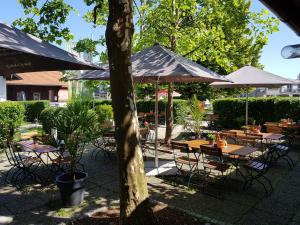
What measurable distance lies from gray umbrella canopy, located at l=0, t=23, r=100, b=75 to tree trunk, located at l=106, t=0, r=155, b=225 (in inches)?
41.0

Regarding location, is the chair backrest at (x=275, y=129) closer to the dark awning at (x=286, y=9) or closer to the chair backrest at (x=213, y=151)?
the chair backrest at (x=213, y=151)

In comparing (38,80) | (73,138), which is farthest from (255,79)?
(38,80)

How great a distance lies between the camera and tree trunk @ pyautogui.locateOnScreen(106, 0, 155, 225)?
3.96 metres

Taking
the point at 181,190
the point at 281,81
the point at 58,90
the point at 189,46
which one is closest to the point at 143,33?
the point at 189,46

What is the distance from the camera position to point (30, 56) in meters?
5.12

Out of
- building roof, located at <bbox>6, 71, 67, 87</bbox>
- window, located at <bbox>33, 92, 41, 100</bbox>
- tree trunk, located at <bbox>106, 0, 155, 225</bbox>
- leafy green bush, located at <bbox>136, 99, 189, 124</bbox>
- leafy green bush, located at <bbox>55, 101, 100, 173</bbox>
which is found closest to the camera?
tree trunk, located at <bbox>106, 0, 155, 225</bbox>

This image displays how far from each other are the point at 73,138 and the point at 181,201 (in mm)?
2448

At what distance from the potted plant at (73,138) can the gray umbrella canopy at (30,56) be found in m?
0.90

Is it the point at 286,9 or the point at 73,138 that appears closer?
the point at 286,9

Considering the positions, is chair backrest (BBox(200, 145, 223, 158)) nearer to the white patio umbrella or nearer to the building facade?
the white patio umbrella

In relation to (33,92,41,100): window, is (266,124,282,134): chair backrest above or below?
below

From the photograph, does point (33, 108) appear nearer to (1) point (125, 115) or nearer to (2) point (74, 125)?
(2) point (74, 125)

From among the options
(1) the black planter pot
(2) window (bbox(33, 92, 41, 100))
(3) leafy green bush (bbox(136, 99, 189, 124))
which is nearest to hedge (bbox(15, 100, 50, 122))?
(3) leafy green bush (bbox(136, 99, 189, 124))

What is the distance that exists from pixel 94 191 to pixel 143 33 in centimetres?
789
